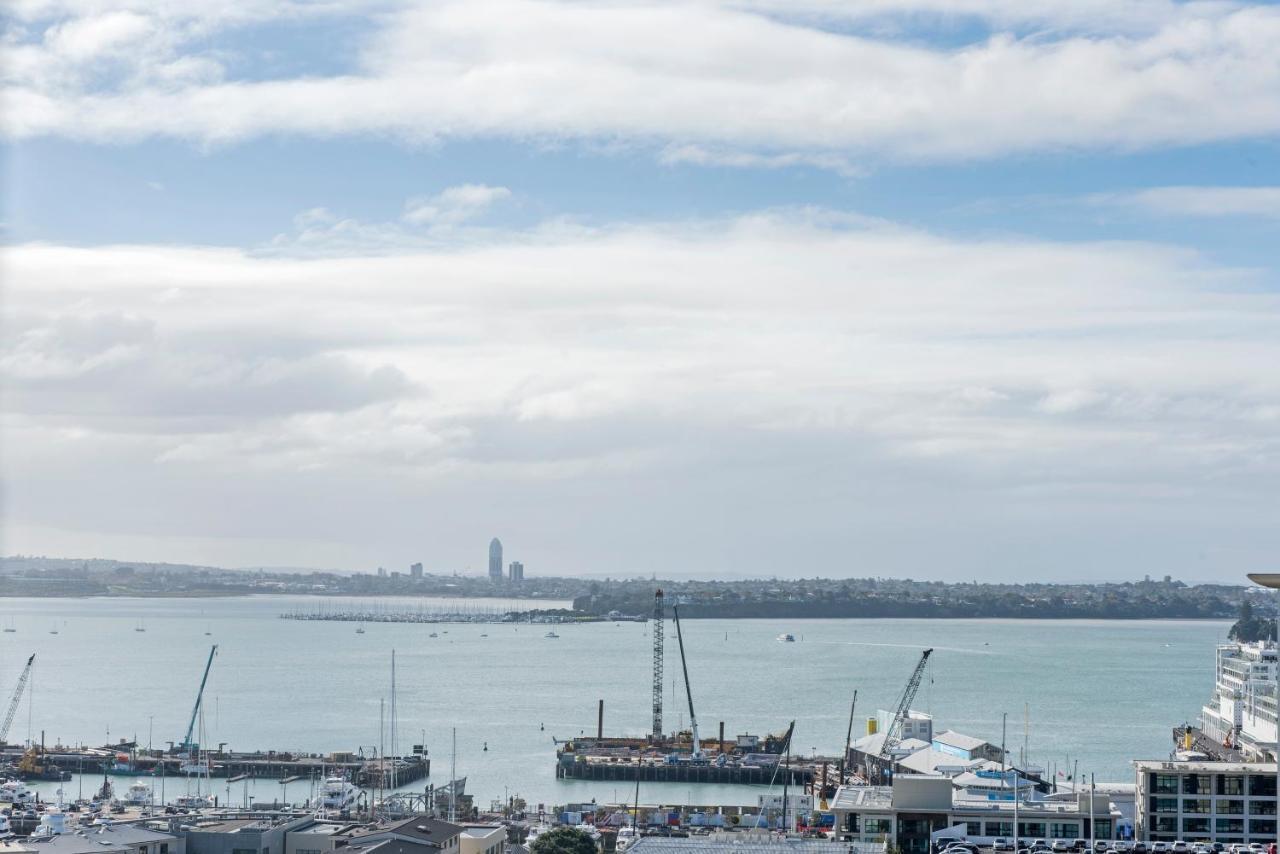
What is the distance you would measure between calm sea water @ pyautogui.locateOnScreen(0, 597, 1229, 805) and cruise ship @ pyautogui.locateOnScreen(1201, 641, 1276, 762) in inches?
55.6

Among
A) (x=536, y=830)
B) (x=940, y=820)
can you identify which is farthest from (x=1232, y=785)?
(x=536, y=830)

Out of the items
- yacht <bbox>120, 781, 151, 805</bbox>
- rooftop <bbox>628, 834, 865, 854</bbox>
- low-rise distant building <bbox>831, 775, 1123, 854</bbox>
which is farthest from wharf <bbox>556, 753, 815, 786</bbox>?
rooftop <bbox>628, 834, 865, 854</bbox>

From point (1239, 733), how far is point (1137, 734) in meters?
5.28

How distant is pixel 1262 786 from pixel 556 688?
81.5 feet

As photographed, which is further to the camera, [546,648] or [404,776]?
[546,648]

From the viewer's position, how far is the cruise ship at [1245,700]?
62.0 ft

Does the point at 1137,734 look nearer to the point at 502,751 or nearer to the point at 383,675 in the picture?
the point at 502,751

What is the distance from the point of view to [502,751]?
23.8 metres

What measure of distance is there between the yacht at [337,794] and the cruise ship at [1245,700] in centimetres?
1000

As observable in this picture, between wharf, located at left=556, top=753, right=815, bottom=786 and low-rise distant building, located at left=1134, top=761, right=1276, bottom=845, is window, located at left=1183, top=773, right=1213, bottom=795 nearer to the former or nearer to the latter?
low-rise distant building, located at left=1134, top=761, right=1276, bottom=845

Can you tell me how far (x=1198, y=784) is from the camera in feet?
37.3

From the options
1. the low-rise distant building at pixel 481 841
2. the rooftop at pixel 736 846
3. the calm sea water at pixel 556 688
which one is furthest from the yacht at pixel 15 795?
the rooftop at pixel 736 846

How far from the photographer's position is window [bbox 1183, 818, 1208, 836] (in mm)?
11352

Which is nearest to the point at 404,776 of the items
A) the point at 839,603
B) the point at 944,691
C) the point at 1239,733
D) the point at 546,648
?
the point at 1239,733
